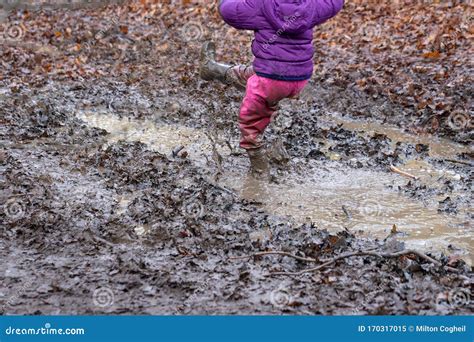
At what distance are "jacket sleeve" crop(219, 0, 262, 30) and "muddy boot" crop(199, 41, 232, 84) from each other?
91 cm

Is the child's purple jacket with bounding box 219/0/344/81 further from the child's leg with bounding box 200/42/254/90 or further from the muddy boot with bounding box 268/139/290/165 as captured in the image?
the muddy boot with bounding box 268/139/290/165

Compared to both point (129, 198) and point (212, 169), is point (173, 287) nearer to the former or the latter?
point (129, 198)

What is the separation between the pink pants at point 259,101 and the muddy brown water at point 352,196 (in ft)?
1.48

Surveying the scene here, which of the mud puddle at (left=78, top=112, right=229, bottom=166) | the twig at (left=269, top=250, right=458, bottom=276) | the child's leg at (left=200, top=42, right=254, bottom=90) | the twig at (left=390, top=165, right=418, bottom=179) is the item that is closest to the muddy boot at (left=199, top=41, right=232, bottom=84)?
the child's leg at (left=200, top=42, right=254, bottom=90)

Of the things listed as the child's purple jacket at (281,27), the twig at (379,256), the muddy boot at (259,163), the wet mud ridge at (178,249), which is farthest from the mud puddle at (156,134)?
the twig at (379,256)

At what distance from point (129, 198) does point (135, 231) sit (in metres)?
0.73

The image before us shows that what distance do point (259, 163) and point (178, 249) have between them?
192cm

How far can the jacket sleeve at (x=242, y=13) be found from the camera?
5188 mm

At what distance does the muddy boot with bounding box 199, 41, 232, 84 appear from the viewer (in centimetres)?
627

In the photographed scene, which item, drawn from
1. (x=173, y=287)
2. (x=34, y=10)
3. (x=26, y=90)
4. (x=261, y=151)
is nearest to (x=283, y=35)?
(x=261, y=151)

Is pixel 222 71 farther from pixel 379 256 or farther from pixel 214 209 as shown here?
pixel 379 256

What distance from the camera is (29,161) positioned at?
6098 mm

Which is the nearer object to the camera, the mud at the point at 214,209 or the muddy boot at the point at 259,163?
the mud at the point at 214,209

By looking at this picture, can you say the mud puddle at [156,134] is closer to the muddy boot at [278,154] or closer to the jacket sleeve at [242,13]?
the muddy boot at [278,154]
